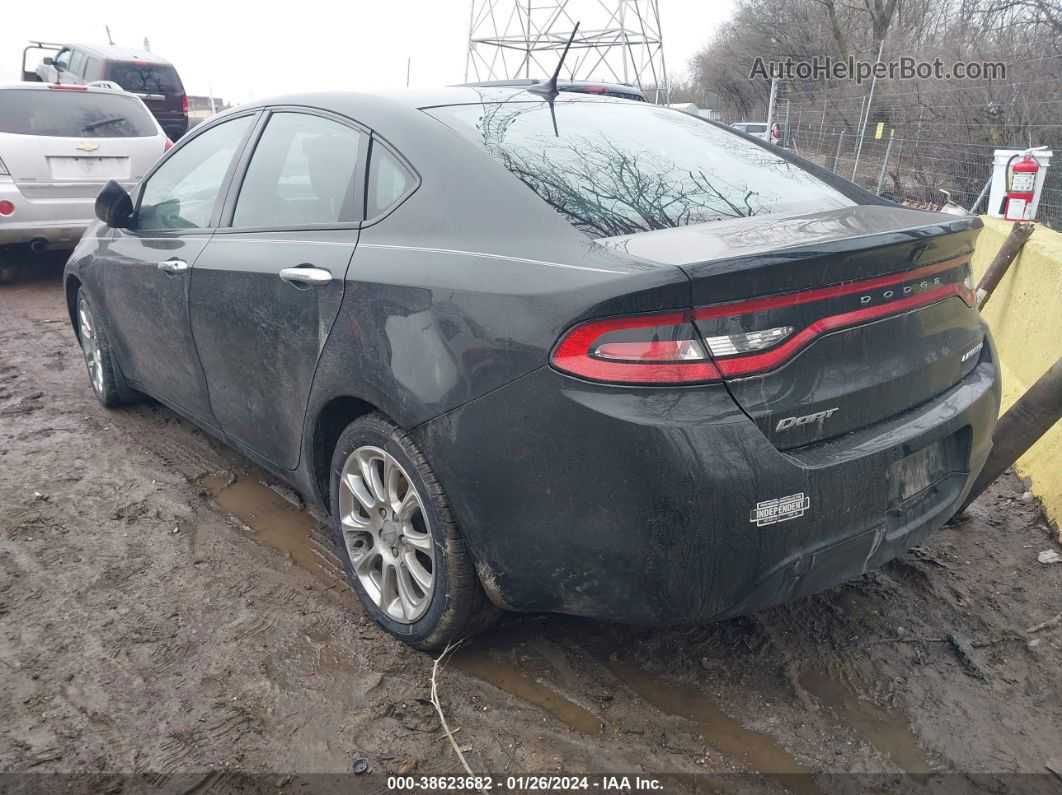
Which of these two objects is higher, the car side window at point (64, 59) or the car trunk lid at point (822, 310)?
the car side window at point (64, 59)

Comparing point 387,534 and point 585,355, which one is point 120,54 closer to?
point 387,534

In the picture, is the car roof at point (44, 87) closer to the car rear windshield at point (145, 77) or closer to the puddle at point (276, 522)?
the puddle at point (276, 522)

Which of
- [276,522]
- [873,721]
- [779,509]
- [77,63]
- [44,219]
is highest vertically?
[77,63]

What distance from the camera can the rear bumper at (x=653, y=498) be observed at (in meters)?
1.85

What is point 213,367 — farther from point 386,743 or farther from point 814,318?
point 814,318

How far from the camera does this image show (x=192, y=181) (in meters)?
3.55

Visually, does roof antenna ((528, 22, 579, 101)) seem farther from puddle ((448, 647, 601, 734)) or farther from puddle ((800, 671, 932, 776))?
puddle ((800, 671, 932, 776))

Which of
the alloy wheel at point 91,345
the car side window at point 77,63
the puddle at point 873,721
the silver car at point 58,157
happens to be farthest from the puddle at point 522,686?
the car side window at point 77,63

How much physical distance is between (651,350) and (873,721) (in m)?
1.29

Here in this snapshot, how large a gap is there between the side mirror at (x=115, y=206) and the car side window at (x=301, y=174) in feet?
3.32

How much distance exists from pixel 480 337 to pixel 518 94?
1.38 meters

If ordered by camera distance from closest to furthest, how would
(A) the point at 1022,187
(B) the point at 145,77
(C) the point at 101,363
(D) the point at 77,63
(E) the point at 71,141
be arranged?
(C) the point at 101,363, (E) the point at 71,141, (A) the point at 1022,187, (B) the point at 145,77, (D) the point at 77,63

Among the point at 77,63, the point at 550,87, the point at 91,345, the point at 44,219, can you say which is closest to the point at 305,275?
the point at 550,87

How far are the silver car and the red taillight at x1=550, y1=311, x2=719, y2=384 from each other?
22.4 feet
